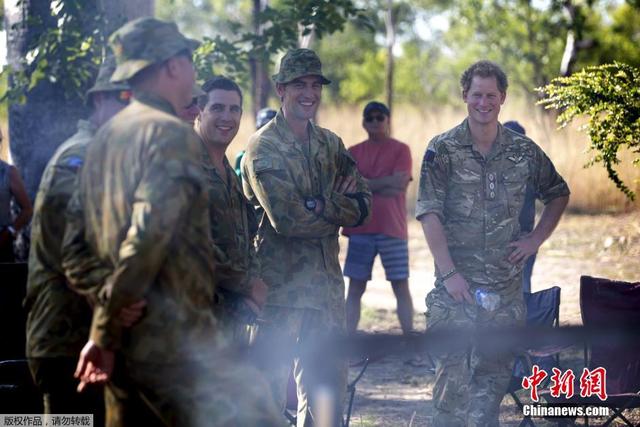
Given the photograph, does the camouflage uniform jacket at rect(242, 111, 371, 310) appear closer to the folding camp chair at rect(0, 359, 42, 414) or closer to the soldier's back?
the folding camp chair at rect(0, 359, 42, 414)

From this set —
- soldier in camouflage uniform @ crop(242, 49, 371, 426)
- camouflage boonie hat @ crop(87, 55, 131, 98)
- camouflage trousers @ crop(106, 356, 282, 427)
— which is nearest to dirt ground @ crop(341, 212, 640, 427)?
soldier in camouflage uniform @ crop(242, 49, 371, 426)

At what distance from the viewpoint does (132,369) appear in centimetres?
367

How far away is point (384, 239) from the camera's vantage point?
888 cm

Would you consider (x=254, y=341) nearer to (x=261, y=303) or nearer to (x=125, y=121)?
(x=261, y=303)

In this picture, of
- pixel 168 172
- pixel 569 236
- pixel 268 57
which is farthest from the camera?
pixel 569 236

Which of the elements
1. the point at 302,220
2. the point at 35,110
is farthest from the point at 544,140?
the point at 302,220

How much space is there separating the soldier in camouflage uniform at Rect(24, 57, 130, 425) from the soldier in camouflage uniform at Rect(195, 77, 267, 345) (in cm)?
66

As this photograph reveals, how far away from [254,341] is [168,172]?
1785 mm

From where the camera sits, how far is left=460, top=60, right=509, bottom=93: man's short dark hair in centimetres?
570

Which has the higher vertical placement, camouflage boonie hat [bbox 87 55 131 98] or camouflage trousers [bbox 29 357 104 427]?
camouflage boonie hat [bbox 87 55 131 98]

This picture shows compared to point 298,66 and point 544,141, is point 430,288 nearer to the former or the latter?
point 298,66

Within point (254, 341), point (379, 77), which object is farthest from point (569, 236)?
point (379, 77)

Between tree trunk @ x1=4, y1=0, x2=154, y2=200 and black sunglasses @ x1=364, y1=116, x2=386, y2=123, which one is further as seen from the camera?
black sunglasses @ x1=364, y1=116, x2=386, y2=123
